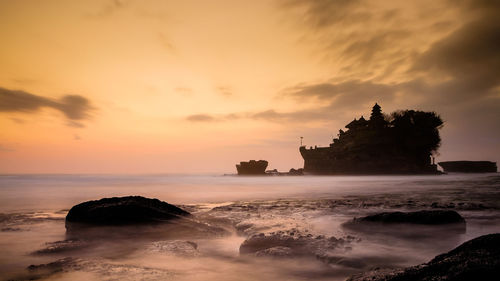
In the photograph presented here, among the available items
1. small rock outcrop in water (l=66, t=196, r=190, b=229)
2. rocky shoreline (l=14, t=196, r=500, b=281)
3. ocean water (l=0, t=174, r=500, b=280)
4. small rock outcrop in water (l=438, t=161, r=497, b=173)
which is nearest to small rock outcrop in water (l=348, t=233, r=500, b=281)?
rocky shoreline (l=14, t=196, r=500, b=281)

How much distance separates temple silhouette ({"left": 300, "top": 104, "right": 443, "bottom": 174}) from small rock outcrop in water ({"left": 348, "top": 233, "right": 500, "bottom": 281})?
83261 mm

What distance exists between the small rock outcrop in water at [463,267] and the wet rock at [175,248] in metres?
2.48

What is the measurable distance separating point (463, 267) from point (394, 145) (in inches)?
3447

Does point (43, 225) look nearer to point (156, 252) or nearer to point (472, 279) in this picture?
point (156, 252)

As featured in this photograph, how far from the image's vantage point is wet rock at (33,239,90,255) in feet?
13.9

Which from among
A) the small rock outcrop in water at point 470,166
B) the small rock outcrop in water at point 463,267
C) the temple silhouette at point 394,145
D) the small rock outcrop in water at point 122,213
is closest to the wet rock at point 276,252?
the small rock outcrop in water at point 463,267

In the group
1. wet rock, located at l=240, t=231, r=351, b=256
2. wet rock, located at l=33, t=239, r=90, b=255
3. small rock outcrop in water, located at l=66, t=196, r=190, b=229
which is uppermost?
small rock outcrop in water, located at l=66, t=196, r=190, b=229

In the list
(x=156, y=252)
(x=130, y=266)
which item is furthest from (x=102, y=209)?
(x=130, y=266)

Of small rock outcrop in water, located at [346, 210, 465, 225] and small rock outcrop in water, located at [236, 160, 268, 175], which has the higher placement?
small rock outcrop in water, located at [236, 160, 268, 175]

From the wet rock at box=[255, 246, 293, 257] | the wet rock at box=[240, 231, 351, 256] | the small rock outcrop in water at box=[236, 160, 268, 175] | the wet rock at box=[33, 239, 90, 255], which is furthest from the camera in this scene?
the small rock outcrop in water at box=[236, 160, 268, 175]

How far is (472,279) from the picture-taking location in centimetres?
177

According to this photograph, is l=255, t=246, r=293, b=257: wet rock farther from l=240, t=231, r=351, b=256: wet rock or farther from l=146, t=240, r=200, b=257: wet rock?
l=146, t=240, r=200, b=257: wet rock

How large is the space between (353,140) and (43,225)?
8627 centimetres

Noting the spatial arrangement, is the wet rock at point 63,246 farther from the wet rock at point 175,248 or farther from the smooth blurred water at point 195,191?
the smooth blurred water at point 195,191
